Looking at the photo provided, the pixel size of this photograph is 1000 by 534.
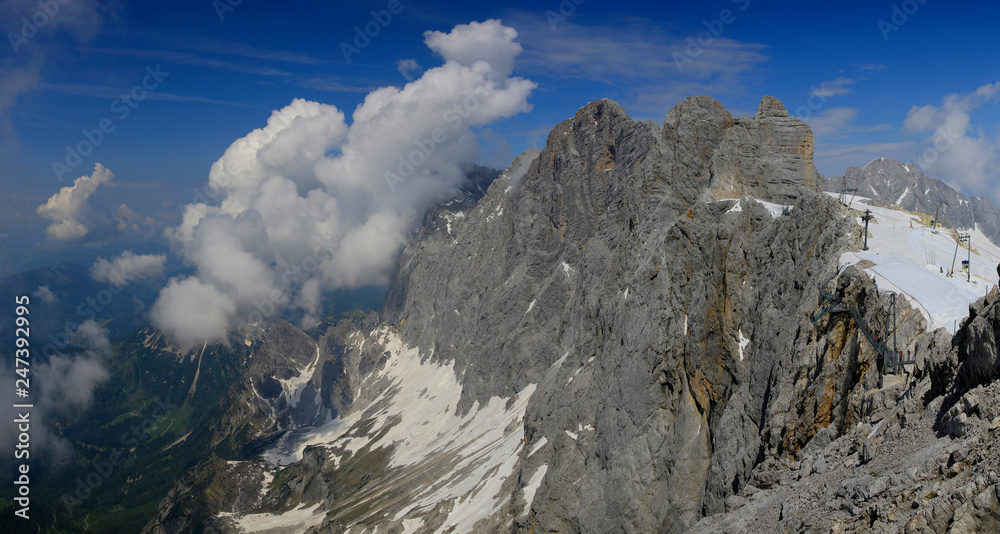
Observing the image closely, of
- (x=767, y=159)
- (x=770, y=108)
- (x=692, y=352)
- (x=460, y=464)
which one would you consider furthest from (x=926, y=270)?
(x=460, y=464)

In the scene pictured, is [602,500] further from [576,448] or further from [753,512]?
[753,512]

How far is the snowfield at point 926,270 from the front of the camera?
2791cm

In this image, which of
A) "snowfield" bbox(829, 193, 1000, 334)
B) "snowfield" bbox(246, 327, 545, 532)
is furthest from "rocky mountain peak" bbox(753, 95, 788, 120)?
"snowfield" bbox(246, 327, 545, 532)

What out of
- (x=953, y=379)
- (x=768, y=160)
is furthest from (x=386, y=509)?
(x=953, y=379)

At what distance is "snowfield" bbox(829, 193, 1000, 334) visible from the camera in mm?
27908

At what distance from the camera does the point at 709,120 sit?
86688 mm

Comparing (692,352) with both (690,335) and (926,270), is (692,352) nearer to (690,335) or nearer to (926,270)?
(690,335)

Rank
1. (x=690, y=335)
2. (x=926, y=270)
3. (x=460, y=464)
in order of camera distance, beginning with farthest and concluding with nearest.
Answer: (x=460, y=464) → (x=690, y=335) → (x=926, y=270)

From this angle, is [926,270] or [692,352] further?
[692,352]

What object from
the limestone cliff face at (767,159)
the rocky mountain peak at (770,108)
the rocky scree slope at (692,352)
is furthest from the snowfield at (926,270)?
the rocky mountain peak at (770,108)

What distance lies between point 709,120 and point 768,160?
74.4ft

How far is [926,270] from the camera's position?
33.0 metres

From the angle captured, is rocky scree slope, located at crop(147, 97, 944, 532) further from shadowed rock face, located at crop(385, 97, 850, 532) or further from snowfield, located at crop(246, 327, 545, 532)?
snowfield, located at crop(246, 327, 545, 532)

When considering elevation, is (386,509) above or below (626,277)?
below
